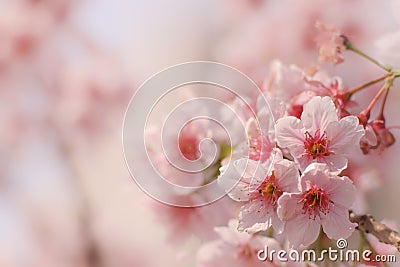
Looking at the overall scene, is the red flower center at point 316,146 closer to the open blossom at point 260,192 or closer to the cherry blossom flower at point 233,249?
the open blossom at point 260,192

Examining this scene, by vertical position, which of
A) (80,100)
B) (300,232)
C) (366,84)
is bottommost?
(300,232)

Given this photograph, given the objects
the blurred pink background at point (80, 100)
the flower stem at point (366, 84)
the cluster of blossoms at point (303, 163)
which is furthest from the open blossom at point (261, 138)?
the blurred pink background at point (80, 100)

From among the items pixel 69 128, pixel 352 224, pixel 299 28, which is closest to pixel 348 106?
pixel 352 224

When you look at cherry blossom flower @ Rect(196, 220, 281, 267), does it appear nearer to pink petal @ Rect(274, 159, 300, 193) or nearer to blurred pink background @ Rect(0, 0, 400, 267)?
pink petal @ Rect(274, 159, 300, 193)

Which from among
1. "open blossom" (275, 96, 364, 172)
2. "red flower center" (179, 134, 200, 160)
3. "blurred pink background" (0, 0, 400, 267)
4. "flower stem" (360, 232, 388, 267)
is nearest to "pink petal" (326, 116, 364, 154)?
"open blossom" (275, 96, 364, 172)

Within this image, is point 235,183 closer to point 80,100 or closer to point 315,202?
point 315,202

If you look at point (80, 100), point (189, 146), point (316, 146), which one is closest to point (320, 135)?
point (316, 146)
